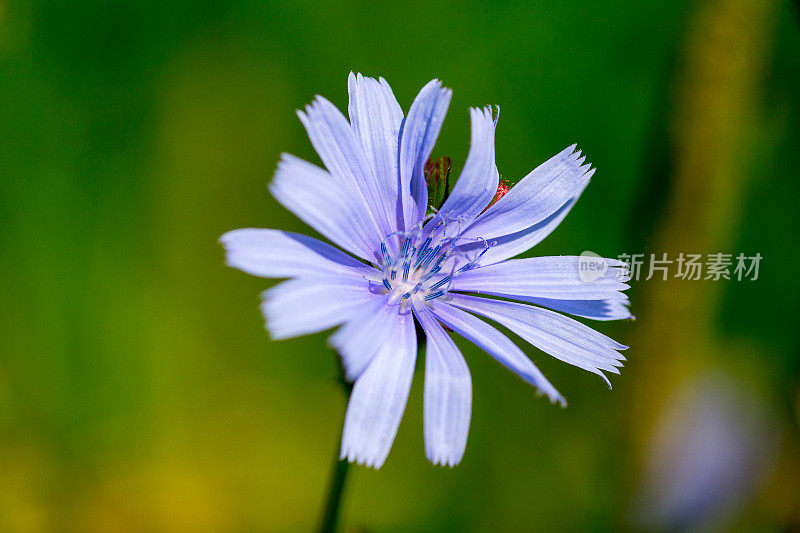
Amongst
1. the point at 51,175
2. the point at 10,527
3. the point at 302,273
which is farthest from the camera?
the point at 51,175

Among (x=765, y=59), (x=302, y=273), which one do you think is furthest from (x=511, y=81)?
(x=302, y=273)

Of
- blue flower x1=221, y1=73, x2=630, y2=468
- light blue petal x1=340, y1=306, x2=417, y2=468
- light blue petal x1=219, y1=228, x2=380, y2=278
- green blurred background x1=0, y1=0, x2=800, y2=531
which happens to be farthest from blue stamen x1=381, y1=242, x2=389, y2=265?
green blurred background x1=0, y1=0, x2=800, y2=531

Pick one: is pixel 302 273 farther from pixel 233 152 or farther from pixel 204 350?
pixel 233 152

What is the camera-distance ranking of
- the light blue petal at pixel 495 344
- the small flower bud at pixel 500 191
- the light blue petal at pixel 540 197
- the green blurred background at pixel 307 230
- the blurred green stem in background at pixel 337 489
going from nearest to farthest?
the light blue petal at pixel 495 344
the blurred green stem in background at pixel 337 489
the light blue petal at pixel 540 197
the small flower bud at pixel 500 191
the green blurred background at pixel 307 230

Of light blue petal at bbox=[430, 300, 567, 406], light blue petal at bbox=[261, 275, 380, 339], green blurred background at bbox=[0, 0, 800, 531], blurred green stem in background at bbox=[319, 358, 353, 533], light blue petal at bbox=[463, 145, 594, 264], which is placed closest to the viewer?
light blue petal at bbox=[261, 275, 380, 339]

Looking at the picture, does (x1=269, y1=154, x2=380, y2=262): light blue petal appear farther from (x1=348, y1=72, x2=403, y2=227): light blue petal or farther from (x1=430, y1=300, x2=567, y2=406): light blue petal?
(x1=430, y1=300, x2=567, y2=406): light blue petal

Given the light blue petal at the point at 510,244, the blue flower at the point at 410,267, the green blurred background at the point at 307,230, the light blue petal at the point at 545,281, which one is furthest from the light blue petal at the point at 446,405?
the green blurred background at the point at 307,230

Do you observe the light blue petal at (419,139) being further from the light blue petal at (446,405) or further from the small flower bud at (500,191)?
the light blue petal at (446,405)
